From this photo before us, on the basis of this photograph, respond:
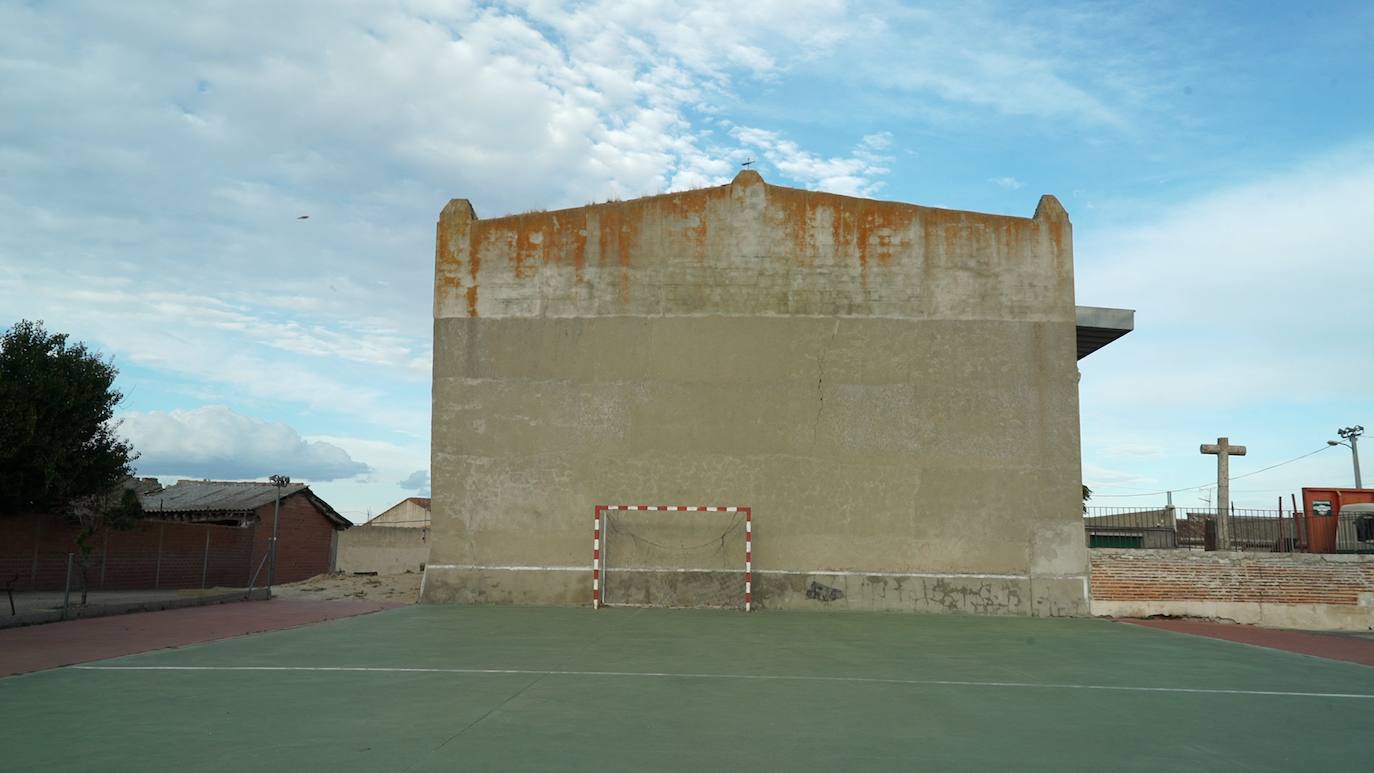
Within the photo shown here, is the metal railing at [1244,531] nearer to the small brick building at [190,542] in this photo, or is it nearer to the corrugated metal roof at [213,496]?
the small brick building at [190,542]

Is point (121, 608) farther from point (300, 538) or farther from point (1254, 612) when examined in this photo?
point (1254, 612)

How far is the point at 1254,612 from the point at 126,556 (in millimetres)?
27021

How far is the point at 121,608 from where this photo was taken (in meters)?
17.8

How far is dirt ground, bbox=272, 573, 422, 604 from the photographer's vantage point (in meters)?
23.4

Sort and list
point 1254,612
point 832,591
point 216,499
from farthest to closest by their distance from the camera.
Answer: point 216,499, point 832,591, point 1254,612

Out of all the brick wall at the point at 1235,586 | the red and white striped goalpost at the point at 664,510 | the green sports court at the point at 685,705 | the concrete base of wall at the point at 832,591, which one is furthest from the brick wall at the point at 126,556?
the brick wall at the point at 1235,586

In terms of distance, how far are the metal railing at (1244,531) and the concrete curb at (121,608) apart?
724 inches

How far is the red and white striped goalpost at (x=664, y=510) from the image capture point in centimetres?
1828

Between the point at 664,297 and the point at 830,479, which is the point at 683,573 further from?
the point at 664,297

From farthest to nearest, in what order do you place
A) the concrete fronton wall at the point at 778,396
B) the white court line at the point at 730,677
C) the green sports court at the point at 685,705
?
the concrete fronton wall at the point at 778,396, the white court line at the point at 730,677, the green sports court at the point at 685,705

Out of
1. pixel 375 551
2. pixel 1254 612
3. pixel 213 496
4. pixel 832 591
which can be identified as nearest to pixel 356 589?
pixel 832 591

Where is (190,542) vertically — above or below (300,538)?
above

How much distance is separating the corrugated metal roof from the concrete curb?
1425 cm

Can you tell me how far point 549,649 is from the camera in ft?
Answer: 39.9
